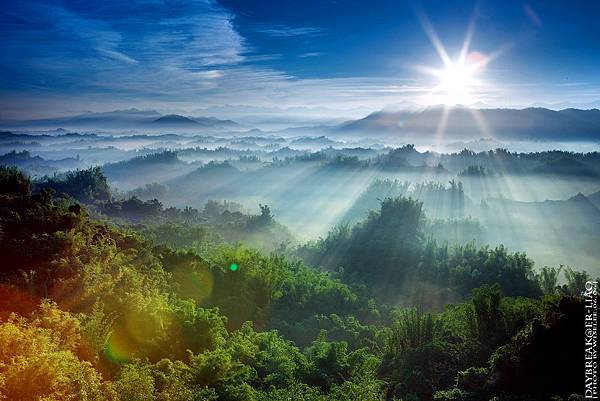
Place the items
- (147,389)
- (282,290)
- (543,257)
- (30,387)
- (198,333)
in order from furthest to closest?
(543,257) < (282,290) < (198,333) < (147,389) < (30,387)

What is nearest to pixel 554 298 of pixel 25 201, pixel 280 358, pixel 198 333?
pixel 280 358

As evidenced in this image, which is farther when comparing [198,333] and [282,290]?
[282,290]

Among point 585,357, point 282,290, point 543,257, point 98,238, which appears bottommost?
point 543,257

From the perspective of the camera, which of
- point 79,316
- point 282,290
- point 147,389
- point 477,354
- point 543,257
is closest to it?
point 147,389

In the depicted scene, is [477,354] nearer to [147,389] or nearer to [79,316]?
[147,389]

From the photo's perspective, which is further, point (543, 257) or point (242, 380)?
point (543, 257)

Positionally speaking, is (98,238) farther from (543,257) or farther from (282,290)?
(543,257)

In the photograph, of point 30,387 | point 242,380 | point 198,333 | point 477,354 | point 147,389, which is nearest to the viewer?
point 30,387

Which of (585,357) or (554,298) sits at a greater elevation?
(554,298)

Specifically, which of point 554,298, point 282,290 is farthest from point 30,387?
point 282,290
